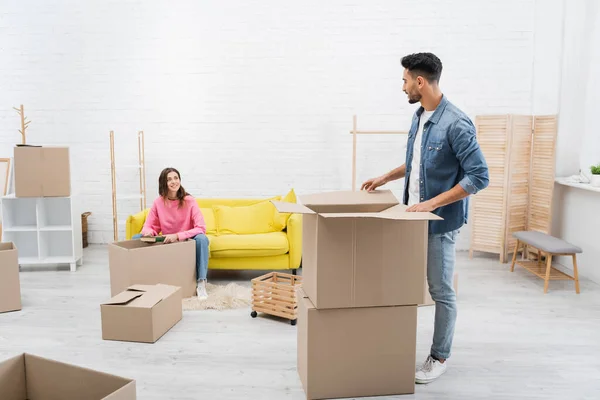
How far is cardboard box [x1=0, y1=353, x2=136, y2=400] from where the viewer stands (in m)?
1.72

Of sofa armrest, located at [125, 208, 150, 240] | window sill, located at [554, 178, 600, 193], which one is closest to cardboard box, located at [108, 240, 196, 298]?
sofa armrest, located at [125, 208, 150, 240]

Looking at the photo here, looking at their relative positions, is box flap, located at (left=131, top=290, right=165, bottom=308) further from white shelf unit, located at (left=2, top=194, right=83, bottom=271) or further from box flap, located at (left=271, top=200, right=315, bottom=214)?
white shelf unit, located at (left=2, top=194, right=83, bottom=271)

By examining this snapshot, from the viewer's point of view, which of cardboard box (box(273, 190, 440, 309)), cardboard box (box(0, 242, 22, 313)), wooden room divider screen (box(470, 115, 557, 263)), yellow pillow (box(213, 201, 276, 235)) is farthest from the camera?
wooden room divider screen (box(470, 115, 557, 263))

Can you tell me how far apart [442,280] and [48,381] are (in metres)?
1.75

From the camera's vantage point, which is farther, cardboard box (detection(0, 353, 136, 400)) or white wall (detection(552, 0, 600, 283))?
white wall (detection(552, 0, 600, 283))

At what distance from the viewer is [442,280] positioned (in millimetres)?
2697

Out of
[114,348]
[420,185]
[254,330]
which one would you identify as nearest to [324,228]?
[420,185]

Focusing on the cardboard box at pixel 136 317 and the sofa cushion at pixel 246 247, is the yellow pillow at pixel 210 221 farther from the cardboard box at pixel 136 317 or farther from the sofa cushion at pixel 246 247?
the cardboard box at pixel 136 317

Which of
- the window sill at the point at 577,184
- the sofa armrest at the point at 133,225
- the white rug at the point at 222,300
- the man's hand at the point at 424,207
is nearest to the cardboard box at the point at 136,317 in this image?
the white rug at the point at 222,300

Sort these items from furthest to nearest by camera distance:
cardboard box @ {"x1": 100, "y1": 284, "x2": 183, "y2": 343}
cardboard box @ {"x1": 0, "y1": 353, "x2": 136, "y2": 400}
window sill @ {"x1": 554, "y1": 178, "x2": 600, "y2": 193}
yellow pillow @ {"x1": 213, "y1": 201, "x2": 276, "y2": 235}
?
yellow pillow @ {"x1": 213, "y1": 201, "x2": 276, "y2": 235}
window sill @ {"x1": 554, "y1": 178, "x2": 600, "y2": 193}
cardboard box @ {"x1": 100, "y1": 284, "x2": 183, "y2": 343}
cardboard box @ {"x1": 0, "y1": 353, "x2": 136, "y2": 400}

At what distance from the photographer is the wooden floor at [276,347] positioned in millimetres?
2756

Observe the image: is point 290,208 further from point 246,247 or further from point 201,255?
point 246,247

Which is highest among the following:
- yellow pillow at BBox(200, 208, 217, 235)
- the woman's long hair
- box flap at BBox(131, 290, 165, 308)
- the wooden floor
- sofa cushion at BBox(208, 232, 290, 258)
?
the woman's long hair

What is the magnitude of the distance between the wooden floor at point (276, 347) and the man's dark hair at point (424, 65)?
4.95 feet
